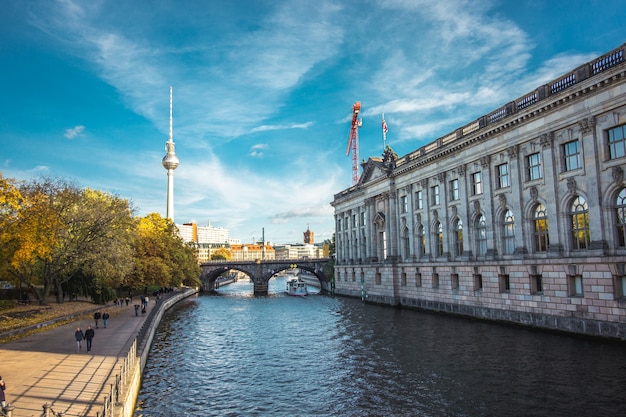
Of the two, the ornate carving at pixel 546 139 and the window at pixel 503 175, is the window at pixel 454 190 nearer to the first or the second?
the window at pixel 503 175

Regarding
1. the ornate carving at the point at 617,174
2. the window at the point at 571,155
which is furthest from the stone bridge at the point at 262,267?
the ornate carving at the point at 617,174

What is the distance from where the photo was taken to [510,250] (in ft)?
142

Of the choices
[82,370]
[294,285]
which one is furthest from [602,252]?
[294,285]

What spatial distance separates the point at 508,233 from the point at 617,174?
42.8ft

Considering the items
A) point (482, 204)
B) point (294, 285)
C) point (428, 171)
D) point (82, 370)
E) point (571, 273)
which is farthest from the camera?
point (294, 285)

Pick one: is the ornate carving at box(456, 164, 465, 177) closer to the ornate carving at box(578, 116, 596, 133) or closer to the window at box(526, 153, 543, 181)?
the window at box(526, 153, 543, 181)

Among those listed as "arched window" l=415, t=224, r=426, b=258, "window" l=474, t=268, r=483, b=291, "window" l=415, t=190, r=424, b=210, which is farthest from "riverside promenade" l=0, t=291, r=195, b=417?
"window" l=415, t=190, r=424, b=210

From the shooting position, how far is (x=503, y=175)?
4428 cm

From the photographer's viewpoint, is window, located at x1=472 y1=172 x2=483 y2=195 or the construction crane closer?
window, located at x1=472 y1=172 x2=483 y2=195

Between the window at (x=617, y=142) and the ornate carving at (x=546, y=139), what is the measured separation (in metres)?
5.20

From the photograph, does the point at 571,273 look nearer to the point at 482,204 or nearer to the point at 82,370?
the point at 482,204

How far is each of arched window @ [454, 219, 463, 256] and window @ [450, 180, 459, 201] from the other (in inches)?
106

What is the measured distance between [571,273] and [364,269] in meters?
43.7

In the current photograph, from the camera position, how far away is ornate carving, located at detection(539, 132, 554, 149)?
37.4 metres
